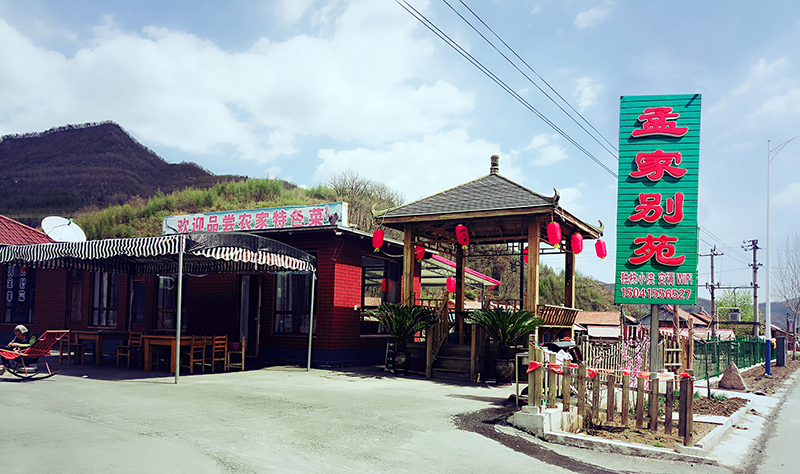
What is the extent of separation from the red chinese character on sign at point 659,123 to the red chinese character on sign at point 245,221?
1150 cm

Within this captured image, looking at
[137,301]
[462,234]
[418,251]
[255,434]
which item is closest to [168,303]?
[137,301]

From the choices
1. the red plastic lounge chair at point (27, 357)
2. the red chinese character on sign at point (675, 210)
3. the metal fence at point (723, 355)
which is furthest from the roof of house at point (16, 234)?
the metal fence at point (723, 355)

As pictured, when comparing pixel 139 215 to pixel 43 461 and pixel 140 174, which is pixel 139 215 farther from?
pixel 140 174

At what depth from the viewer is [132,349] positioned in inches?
618

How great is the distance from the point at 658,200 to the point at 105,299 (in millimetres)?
17723

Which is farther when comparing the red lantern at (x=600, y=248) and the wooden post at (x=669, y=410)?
the red lantern at (x=600, y=248)

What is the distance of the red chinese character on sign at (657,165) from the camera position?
10.3m

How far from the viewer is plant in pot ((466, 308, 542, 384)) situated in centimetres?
1386

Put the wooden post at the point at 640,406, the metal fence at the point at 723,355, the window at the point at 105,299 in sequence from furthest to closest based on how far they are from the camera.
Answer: the window at the point at 105,299, the metal fence at the point at 723,355, the wooden post at the point at 640,406

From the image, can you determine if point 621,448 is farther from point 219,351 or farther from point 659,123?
point 219,351

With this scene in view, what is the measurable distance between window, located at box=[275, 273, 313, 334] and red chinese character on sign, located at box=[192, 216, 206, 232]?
3346 millimetres

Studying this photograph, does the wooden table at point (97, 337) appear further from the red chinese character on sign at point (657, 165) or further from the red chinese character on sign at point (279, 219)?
the red chinese character on sign at point (657, 165)

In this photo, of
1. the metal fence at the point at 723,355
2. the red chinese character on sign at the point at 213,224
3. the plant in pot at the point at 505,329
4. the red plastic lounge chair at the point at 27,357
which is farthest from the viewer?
the metal fence at the point at 723,355

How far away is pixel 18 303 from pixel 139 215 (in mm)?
25169
